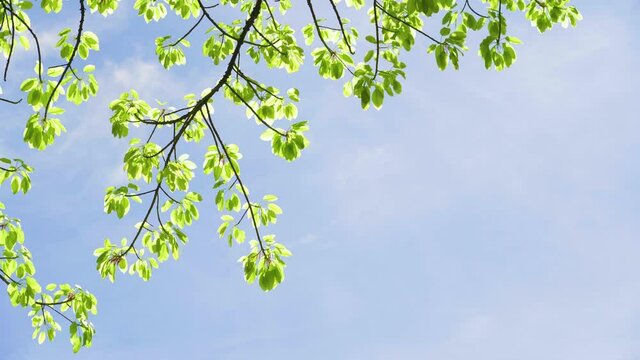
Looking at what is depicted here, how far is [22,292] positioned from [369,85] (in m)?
4.35

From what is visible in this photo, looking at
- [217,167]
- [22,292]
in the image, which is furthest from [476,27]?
[22,292]

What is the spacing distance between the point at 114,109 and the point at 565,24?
5136mm

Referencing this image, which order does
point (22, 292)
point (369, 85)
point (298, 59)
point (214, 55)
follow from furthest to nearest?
point (214, 55)
point (298, 59)
point (22, 292)
point (369, 85)

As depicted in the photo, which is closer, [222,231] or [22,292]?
[222,231]

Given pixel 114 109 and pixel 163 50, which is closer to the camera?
pixel 114 109

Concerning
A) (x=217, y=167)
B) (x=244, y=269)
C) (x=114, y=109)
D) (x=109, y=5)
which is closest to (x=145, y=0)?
(x=109, y=5)

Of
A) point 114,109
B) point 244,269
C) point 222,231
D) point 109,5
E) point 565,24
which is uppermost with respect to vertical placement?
point 109,5

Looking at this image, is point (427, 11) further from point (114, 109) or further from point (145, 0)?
point (145, 0)

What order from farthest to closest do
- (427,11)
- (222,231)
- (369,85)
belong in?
(222,231)
(369,85)
(427,11)

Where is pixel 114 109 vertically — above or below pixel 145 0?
below

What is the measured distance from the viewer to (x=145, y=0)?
Result: 7.54 m

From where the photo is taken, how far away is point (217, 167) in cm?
611

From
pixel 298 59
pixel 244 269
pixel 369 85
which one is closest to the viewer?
pixel 369 85

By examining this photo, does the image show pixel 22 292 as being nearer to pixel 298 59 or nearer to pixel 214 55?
pixel 214 55
